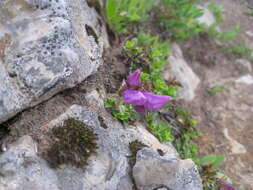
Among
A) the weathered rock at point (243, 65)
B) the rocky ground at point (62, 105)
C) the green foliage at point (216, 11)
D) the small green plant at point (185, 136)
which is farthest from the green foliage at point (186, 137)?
the green foliage at point (216, 11)

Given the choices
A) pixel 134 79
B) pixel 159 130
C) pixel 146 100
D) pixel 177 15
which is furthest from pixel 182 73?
pixel 146 100

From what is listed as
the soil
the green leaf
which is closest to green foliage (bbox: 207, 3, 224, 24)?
the green leaf

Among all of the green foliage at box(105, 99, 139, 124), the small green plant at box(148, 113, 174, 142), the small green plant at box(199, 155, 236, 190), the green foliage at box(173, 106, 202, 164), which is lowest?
the small green plant at box(199, 155, 236, 190)

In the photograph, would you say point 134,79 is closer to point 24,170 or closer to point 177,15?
point 24,170

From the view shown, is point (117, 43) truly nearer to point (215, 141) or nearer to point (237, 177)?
point (215, 141)

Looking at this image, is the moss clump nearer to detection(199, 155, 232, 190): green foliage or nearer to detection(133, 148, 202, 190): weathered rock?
detection(133, 148, 202, 190): weathered rock
